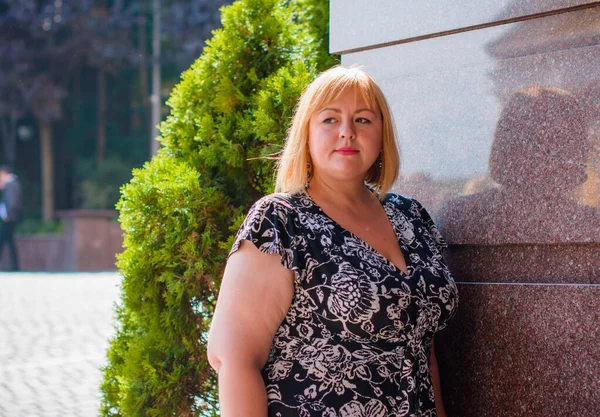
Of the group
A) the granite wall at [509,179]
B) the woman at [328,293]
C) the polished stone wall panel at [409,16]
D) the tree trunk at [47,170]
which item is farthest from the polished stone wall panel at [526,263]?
the tree trunk at [47,170]

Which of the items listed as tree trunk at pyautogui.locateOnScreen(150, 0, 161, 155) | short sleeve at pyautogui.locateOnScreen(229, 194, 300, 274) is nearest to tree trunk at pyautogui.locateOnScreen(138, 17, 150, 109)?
tree trunk at pyautogui.locateOnScreen(150, 0, 161, 155)

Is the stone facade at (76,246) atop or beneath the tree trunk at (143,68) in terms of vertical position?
beneath

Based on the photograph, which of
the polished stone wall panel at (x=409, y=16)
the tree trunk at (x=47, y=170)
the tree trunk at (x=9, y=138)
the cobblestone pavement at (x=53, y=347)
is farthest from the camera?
the tree trunk at (x=9, y=138)

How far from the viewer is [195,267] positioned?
3541 millimetres

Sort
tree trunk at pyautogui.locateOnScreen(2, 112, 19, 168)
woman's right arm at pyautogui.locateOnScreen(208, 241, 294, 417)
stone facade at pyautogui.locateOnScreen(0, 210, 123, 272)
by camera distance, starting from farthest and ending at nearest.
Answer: tree trunk at pyautogui.locateOnScreen(2, 112, 19, 168), stone facade at pyautogui.locateOnScreen(0, 210, 123, 272), woman's right arm at pyautogui.locateOnScreen(208, 241, 294, 417)

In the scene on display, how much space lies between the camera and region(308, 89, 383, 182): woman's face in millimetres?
2799

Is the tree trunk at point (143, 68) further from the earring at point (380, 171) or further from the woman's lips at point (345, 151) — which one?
the woman's lips at point (345, 151)

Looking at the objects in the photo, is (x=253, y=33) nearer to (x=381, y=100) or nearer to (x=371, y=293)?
(x=381, y=100)

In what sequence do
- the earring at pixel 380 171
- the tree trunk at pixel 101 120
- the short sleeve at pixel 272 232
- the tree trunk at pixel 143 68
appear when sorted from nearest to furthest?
the short sleeve at pixel 272 232 → the earring at pixel 380 171 → the tree trunk at pixel 143 68 → the tree trunk at pixel 101 120

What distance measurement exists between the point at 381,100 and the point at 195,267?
112 cm

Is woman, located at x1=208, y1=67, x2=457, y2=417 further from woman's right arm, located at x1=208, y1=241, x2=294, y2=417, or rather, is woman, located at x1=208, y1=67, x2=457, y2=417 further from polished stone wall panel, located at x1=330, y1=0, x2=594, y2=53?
polished stone wall panel, located at x1=330, y1=0, x2=594, y2=53

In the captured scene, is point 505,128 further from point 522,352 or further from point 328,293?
point 328,293

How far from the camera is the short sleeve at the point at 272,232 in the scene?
2.54 meters

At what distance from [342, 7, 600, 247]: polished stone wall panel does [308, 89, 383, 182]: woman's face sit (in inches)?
16.8
